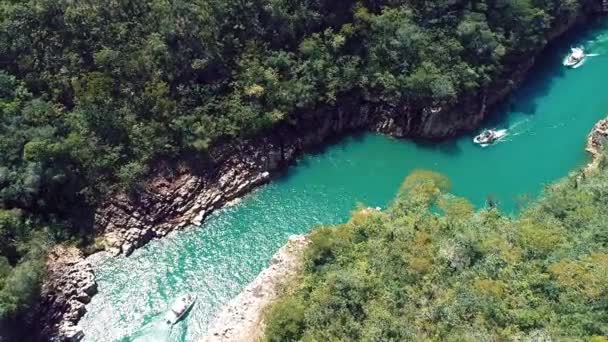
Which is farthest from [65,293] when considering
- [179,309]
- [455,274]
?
Answer: [455,274]

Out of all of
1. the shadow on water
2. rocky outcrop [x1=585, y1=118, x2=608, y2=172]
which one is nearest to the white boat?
the shadow on water

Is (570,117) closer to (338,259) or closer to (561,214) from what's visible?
(561,214)

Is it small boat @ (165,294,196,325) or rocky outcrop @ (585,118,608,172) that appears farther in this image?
rocky outcrop @ (585,118,608,172)

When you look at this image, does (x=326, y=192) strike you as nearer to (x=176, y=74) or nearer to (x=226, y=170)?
(x=226, y=170)

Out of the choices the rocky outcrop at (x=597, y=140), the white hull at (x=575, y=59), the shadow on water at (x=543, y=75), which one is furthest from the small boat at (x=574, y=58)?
the rocky outcrop at (x=597, y=140)

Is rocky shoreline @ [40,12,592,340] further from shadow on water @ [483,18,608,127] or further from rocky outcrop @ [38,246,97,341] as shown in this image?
shadow on water @ [483,18,608,127]

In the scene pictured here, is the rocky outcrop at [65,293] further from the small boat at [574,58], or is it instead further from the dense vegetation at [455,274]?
the small boat at [574,58]

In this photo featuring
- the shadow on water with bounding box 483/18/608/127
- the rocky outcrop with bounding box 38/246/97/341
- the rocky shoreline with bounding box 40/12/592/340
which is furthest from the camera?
the shadow on water with bounding box 483/18/608/127
